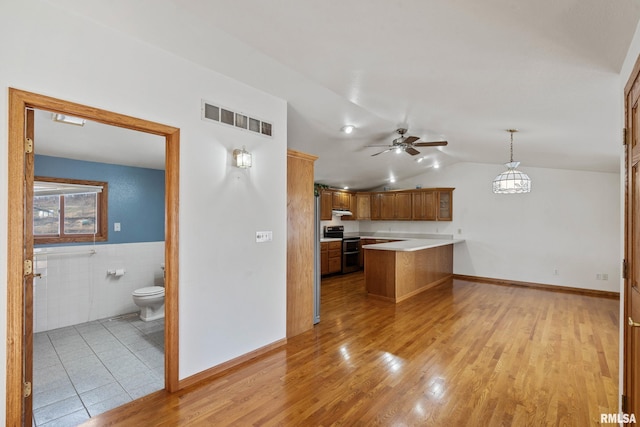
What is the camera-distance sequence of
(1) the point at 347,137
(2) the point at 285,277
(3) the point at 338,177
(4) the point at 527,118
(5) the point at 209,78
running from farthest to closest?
(3) the point at 338,177 → (1) the point at 347,137 → (2) the point at 285,277 → (4) the point at 527,118 → (5) the point at 209,78

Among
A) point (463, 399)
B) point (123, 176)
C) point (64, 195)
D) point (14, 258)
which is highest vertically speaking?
point (123, 176)

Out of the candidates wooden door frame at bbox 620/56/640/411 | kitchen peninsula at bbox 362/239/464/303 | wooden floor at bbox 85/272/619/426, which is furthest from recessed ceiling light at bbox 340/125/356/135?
wooden door frame at bbox 620/56/640/411

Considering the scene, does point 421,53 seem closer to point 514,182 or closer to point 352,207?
point 514,182

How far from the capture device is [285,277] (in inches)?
131

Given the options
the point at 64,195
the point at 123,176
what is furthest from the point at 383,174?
the point at 64,195

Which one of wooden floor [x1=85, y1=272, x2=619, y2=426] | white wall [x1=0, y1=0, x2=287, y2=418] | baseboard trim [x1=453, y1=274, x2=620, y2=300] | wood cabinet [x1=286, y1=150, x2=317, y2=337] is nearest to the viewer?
white wall [x1=0, y1=0, x2=287, y2=418]

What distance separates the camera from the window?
366 centimetres

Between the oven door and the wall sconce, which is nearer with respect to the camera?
the wall sconce

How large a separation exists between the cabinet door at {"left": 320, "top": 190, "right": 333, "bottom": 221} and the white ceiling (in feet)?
12.4

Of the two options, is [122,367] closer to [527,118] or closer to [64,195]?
[64,195]

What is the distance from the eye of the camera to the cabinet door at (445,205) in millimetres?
7289

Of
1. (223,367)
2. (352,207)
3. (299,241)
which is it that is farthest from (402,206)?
(223,367)

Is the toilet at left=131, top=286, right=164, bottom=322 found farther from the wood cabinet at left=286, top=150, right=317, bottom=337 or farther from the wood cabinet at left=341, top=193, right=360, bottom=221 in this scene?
the wood cabinet at left=341, top=193, right=360, bottom=221

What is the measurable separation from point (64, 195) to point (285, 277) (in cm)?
304
